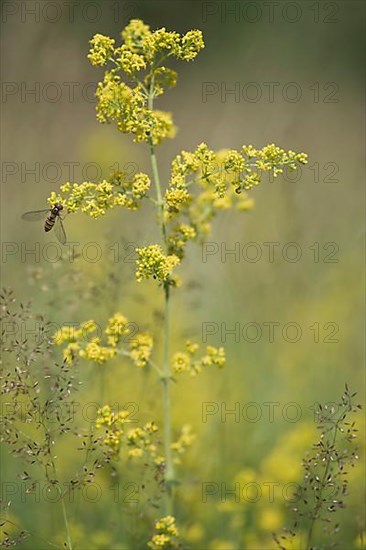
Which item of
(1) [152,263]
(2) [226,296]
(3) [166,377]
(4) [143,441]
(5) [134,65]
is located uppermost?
(5) [134,65]

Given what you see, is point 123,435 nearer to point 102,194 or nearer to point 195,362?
point 195,362

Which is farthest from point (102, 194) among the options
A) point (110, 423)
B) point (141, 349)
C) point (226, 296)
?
point (226, 296)

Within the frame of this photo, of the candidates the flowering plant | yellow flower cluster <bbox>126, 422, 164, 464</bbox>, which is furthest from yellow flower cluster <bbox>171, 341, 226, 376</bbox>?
yellow flower cluster <bbox>126, 422, 164, 464</bbox>

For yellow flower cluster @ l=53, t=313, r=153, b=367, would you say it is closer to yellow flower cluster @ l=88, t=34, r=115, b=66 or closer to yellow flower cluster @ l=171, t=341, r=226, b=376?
yellow flower cluster @ l=171, t=341, r=226, b=376

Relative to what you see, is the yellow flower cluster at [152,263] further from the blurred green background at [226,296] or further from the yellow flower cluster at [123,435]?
the blurred green background at [226,296]

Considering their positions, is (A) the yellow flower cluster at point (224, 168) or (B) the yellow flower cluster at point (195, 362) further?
(B) the yellow flower cluster at point (195, 362)

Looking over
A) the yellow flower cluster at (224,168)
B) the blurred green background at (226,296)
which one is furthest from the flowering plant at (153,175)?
the blurred green background at (226,296)

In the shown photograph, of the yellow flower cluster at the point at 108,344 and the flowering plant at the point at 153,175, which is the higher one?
the flowering plant at the point at 153,175
